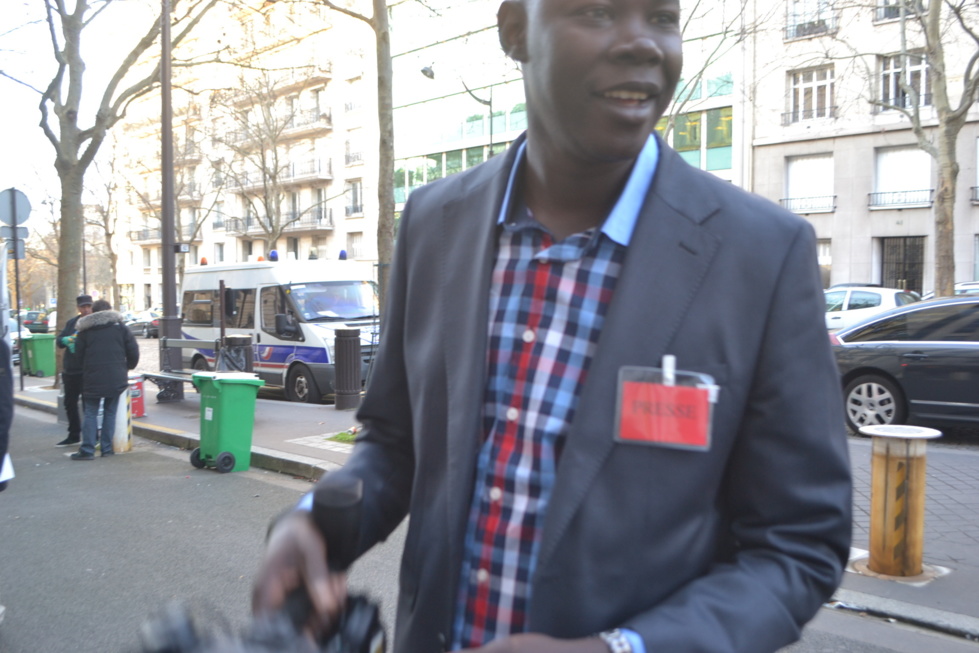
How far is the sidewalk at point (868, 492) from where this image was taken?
4656 millimetres

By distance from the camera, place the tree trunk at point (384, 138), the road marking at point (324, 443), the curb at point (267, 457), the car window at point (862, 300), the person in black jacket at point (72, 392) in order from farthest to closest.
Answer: the car window at point (862, 300) → the person in black jacket at point (72, 392) → the tree trunk at point (384, 138) → the road marking at point (324, 443) → the curb at point (267, 457)

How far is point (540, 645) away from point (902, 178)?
3137 centimetres

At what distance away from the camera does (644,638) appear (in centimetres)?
104

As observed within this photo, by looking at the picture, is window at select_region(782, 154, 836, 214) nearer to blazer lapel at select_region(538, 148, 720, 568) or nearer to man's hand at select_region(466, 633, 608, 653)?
blazer lapel at select_region(538, 148, 720, 568)

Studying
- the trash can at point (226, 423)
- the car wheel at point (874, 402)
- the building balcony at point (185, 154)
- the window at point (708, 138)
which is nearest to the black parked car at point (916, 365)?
the car wheel at point (874, 402)

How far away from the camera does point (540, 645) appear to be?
39.3 inches

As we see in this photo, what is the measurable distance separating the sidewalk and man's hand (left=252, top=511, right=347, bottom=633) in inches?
167

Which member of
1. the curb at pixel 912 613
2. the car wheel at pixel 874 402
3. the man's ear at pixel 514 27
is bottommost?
the curb at pixel 912 613

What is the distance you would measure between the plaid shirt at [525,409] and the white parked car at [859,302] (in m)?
18.0

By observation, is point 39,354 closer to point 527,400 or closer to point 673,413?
point 527,400

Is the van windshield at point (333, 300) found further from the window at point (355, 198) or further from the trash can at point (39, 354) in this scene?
the window at point (355, 198)

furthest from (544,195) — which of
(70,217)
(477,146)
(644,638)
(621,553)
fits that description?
(477,146)

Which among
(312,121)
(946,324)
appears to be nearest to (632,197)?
(946,324)

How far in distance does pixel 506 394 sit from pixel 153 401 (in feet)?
49.0
